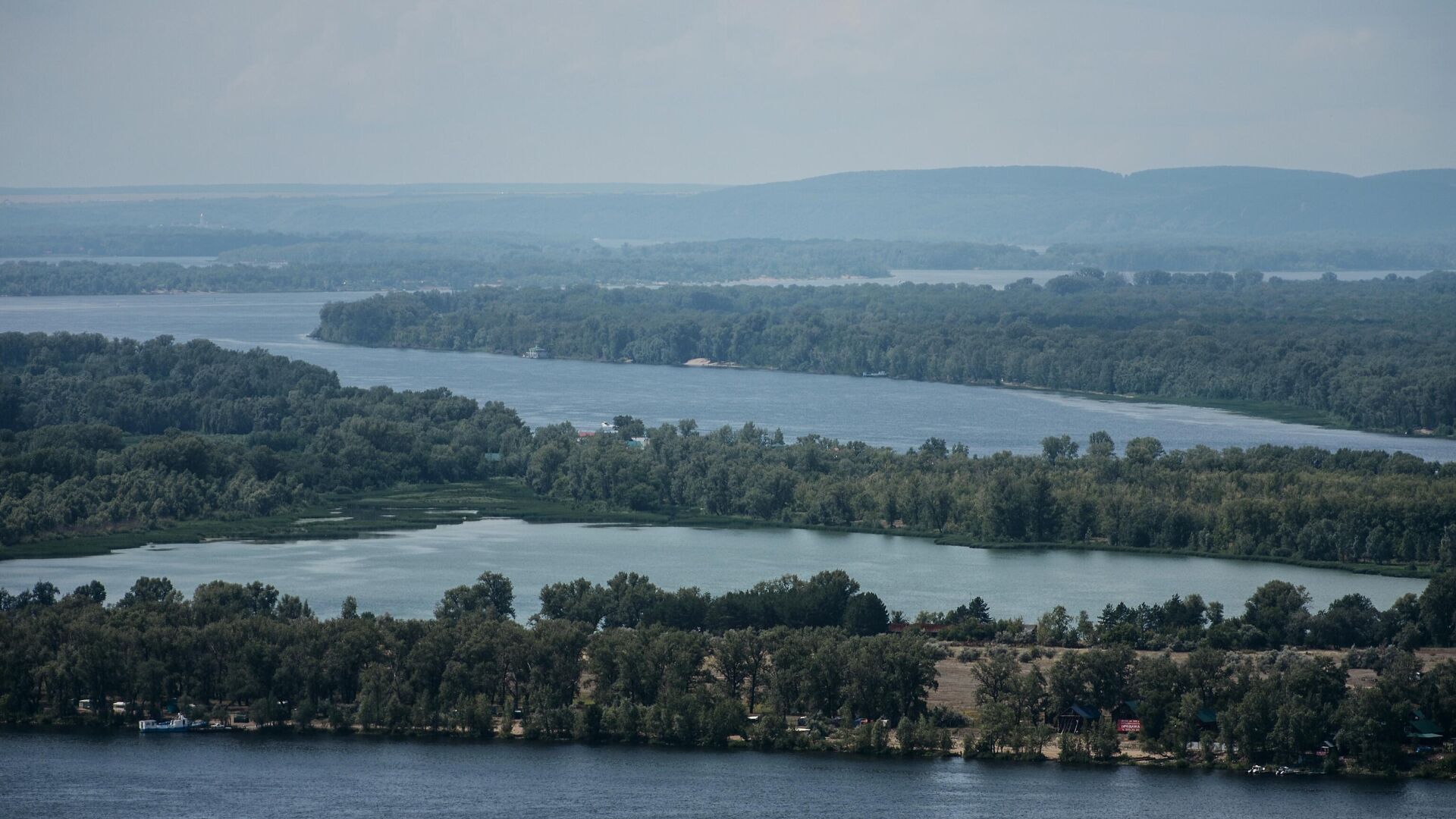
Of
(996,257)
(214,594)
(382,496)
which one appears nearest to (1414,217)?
(996,257)

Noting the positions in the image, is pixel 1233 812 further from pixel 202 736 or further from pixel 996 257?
pixel 996 257

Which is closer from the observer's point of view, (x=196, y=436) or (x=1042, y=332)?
(x=196, y=436)

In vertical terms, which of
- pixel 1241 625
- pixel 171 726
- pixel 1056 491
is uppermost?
pixel 1056 491

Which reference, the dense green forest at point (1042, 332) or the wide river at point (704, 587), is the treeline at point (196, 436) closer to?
the wide river at point (704, 587)

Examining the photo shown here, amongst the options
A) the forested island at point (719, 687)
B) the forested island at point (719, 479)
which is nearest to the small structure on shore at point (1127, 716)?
the forested island at point (719, 687)

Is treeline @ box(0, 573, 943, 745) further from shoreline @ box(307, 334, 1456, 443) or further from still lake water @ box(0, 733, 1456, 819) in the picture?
shoreline @ box(307, 334, 1456, 443)

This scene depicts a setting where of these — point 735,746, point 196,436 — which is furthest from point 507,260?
point 735,746

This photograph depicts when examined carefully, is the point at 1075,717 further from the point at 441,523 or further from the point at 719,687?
the point at 441,523

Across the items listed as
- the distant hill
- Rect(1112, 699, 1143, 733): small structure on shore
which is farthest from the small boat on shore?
the distant hill
